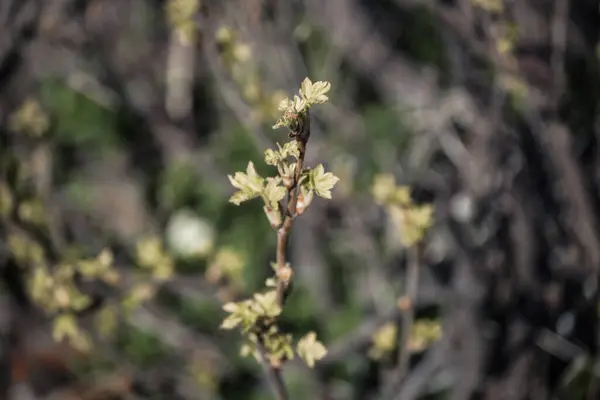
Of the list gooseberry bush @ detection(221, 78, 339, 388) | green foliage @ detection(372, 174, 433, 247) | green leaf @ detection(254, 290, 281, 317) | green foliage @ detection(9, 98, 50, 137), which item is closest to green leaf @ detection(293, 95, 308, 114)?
gooseberry bush @ detection(221, 78, 339, 388)

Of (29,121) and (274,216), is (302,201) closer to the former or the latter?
(274,216)

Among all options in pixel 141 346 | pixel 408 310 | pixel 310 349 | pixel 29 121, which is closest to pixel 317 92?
pixel 310 349

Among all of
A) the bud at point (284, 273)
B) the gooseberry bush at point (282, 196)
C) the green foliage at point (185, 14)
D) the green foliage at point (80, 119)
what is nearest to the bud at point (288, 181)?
the gooseberry bush at point (282, 196)

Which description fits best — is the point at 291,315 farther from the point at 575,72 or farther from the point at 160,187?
the point at 575,72

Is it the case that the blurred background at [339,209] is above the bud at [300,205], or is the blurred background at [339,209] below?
above

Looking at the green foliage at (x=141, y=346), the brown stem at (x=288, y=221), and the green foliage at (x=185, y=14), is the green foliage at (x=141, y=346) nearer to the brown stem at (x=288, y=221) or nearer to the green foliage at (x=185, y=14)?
the green foliage at (x=185, y=14)

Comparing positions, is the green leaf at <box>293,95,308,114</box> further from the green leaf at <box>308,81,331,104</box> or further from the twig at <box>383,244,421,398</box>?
the twig at <box>383,244,421,398</box>

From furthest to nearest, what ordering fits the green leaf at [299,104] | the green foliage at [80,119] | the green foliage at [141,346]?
the green foliage at [80,119]
the green foliage at [141,346]
the green leaf at [299,104]
